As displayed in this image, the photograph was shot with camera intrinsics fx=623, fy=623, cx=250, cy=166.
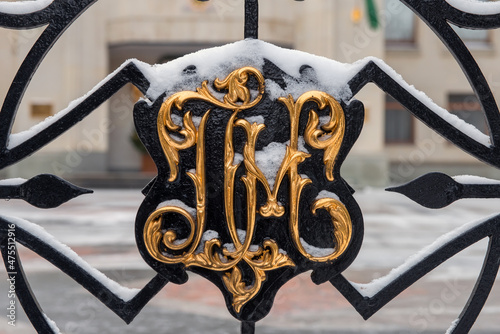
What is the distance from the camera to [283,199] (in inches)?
57.4

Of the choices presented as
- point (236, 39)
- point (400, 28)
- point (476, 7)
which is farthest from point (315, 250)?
point (400, 28)

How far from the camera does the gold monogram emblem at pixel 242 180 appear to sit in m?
1.43

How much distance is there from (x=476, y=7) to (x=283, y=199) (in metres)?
0.66

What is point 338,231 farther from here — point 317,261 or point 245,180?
point 245,180

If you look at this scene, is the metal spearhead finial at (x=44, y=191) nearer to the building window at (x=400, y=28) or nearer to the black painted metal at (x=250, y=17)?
the black painted metal at (x=250, y=17)

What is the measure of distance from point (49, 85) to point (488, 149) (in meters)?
15.2

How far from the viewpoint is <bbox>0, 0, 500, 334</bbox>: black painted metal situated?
1.46 m

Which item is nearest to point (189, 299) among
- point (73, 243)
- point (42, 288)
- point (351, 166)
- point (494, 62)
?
point (42, 288)

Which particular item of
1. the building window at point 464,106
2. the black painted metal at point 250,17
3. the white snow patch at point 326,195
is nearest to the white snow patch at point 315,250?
the white snow patch at point 326,195

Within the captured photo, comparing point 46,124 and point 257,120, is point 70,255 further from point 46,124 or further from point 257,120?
point 257,120

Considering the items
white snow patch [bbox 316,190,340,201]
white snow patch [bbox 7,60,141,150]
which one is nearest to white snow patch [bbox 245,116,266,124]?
white snow patch [bbox 316,190,340,201]

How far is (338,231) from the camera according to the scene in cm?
146

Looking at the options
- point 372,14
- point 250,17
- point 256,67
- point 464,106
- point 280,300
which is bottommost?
point 280,300

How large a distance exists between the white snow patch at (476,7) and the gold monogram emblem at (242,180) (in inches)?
15.8
